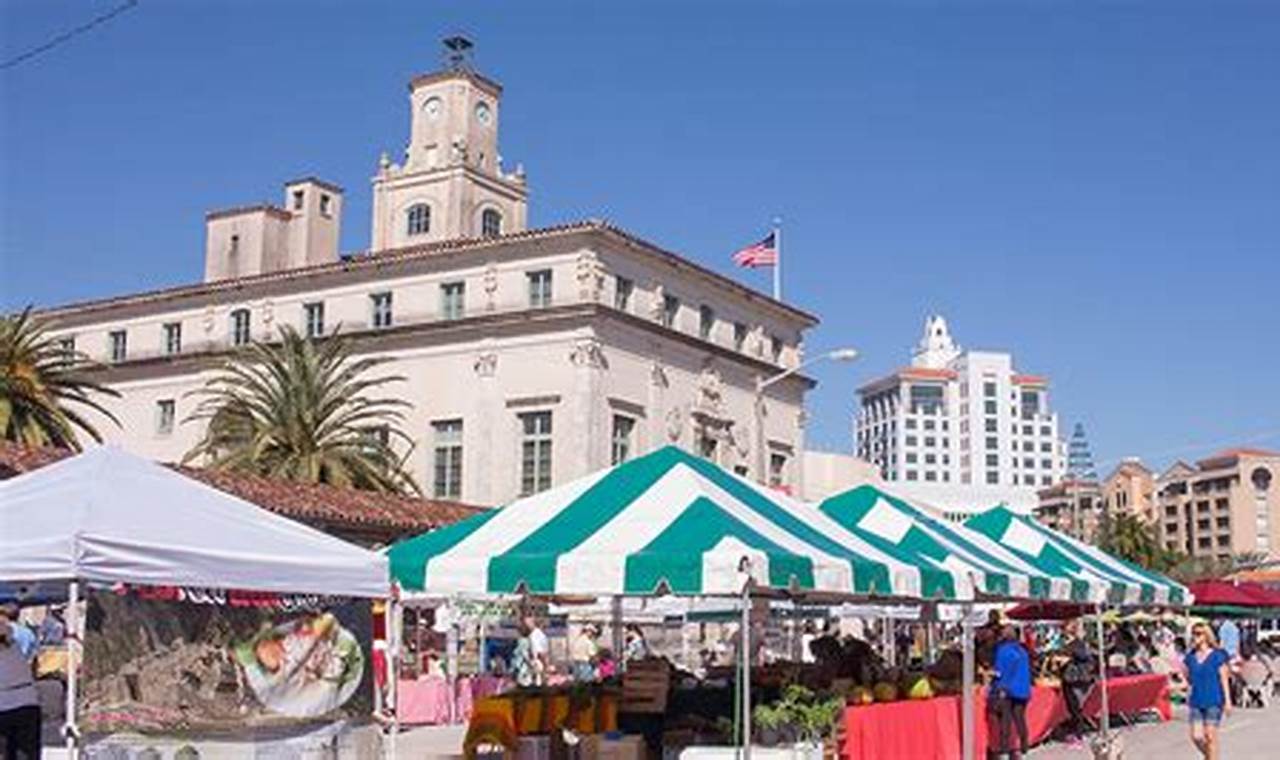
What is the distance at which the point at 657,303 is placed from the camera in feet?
172

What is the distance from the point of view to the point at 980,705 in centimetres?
1722

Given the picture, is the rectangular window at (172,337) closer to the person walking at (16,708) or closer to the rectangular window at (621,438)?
the rectangular window at (621,438)

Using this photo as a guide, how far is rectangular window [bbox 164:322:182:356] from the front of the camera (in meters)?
57.4

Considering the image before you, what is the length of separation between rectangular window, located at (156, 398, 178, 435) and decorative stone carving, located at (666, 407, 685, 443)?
19046 millimetres

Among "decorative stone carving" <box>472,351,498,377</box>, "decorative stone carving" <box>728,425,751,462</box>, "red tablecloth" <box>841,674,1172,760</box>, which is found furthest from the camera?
"decorative stone carving" <box>728,425,751,462</box>

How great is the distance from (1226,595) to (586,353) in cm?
2111

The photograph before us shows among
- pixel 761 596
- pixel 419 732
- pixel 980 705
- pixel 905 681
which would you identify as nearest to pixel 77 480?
pixel 761 596

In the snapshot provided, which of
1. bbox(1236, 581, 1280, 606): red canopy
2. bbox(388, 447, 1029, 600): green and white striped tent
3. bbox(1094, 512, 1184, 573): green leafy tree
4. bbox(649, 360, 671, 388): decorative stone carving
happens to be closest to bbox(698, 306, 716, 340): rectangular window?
bbox(649, 360, 671, 388): decorative stone carving

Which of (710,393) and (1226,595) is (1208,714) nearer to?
(1226,595)

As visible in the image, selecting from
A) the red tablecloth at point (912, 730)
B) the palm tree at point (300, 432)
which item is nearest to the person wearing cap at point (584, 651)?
the palm tree at point (300, 432)

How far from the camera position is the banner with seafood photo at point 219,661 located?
1045 centimetres

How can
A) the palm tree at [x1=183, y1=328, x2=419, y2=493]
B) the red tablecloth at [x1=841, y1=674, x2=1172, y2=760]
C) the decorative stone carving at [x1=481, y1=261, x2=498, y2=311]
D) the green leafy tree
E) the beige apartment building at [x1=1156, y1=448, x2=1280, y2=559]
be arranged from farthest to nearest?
the beige apartment building at [x1=1156, y1=448, x2=1280, y2=559]
the green leafy tree
the decorative stone carving at [x1=481, y1=261, x2=498, y2=311]
the palm tree at [x1=183, y1=328, x2=419, y2=493]
the red tablecloth at [x1=841, y1=674, x2=1172, y2=760]

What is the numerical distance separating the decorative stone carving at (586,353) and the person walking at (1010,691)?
103 feet

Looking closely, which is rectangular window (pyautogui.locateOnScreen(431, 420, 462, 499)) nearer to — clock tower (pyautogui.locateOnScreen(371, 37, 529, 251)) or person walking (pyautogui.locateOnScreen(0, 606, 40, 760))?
clock tower (pyautogui.locateOnScreen(371, 37, 529, 251))
